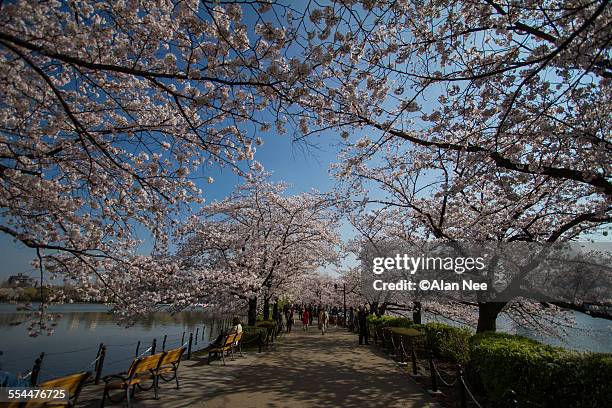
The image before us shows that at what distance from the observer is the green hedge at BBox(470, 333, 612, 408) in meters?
4.90

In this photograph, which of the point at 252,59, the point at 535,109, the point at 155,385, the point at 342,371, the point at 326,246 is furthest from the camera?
the point at 326,246

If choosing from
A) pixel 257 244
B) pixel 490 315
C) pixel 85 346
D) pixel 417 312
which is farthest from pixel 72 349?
pixel 490 315

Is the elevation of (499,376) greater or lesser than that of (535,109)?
lesser

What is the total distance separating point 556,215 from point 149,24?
1271 cm

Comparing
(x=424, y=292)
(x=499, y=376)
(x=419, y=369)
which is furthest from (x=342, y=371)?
(x=424, y=292)

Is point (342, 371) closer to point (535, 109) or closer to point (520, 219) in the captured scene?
point (520, 219)

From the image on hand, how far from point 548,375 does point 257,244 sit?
13.6 m

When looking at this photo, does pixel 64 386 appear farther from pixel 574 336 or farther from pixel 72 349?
pixel 574 336

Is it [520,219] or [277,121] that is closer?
[277,121]

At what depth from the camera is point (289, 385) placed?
27.8 ft

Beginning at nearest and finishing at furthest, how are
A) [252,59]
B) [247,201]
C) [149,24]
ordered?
[252,59]
[149,24]
[247,201]

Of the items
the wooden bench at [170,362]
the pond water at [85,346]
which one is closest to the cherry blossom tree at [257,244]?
the pond water at [85,346]

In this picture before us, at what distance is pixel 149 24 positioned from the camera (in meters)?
4.94

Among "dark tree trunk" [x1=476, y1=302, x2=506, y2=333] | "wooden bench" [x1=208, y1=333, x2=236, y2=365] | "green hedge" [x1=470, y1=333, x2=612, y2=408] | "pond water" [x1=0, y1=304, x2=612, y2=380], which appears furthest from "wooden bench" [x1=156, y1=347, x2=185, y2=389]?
"dark tree trunk" [x1=476, y1=302, x2=506, y2=333]
